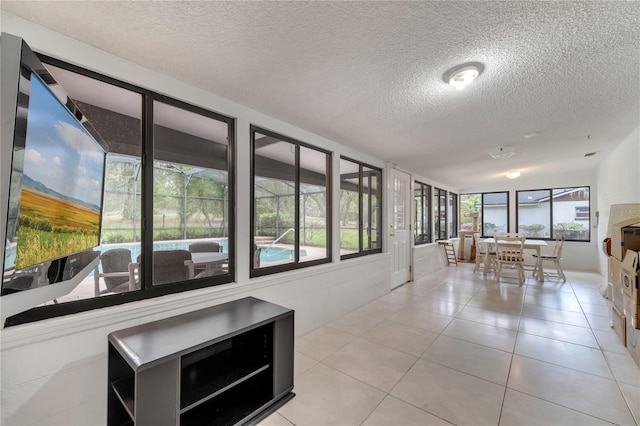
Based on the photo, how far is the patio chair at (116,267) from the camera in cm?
188

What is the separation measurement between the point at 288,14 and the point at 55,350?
217 centimetres

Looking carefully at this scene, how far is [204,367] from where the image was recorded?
1.79m

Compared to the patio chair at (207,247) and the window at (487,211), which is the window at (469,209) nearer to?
the window at (487,211)

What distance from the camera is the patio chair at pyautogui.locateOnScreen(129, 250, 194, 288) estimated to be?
190cm

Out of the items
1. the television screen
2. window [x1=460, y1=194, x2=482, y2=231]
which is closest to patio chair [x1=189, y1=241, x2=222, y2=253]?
the television screen

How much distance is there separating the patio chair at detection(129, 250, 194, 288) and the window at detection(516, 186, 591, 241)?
332 inches

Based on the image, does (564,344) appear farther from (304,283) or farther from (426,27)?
(426,27)

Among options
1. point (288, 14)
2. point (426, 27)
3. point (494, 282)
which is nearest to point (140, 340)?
point (288, 14)

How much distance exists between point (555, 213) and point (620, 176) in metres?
3.28

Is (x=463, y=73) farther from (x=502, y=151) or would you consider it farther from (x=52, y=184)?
(x=502, y=151)

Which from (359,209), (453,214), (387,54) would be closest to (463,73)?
(387,54)

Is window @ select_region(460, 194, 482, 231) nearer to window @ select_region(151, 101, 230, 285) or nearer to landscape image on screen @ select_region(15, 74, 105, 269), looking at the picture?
window @ select_region(151, 101, 230, 285)

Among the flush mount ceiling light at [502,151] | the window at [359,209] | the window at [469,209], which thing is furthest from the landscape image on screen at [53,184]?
the window at [469,209]

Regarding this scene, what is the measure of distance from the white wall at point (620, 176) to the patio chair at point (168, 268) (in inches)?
203
